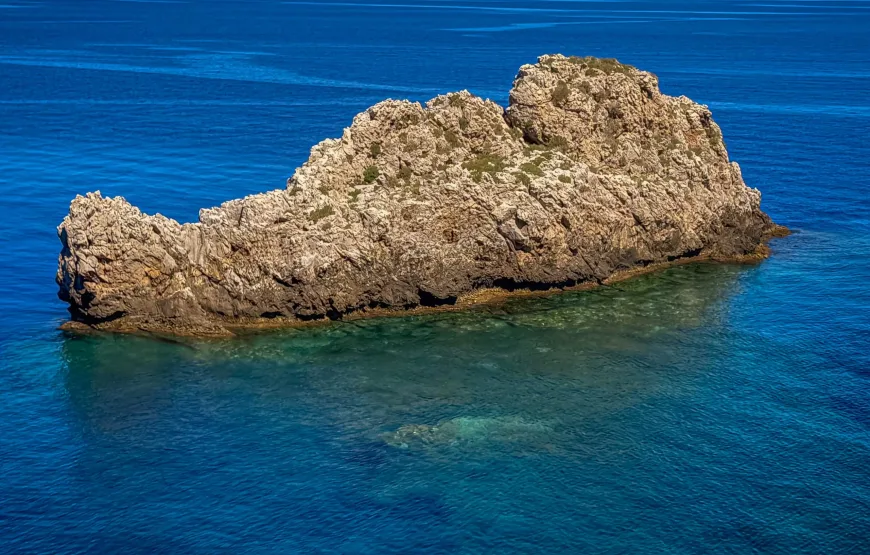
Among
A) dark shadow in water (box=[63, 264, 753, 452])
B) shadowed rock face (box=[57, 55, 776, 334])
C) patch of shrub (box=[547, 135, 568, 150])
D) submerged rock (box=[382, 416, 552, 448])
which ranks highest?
patch of shrub (box=[547, 135, 568, 150])

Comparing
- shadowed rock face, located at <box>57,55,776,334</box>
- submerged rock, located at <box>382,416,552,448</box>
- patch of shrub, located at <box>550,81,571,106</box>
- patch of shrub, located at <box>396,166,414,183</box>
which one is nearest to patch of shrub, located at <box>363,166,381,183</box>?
shadowed rock face, located at <box>57,55,776,334</box>

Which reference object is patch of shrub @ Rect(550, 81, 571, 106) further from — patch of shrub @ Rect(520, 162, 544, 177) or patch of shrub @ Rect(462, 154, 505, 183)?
patch of shrub @ Rect(462, 154, 505, 183)

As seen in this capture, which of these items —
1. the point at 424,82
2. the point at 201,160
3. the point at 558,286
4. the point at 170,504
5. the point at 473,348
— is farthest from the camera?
the point at 424,82

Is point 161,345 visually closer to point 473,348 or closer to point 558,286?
point 473,348

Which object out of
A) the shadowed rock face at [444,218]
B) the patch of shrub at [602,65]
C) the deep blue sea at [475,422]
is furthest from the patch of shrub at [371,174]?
the patch of shrub at [602,65]

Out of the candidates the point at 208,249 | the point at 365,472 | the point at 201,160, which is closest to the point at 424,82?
the point at 201,160

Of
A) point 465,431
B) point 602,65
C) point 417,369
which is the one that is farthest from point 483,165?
point 465,431

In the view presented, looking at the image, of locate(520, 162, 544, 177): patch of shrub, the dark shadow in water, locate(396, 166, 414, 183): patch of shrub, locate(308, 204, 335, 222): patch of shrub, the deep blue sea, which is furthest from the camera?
locate(520, 162, 544, 177): patch of shrub
